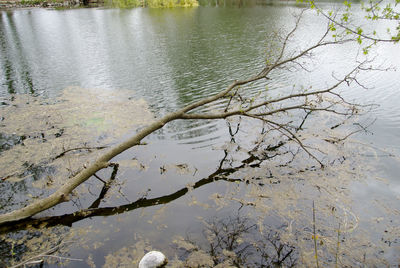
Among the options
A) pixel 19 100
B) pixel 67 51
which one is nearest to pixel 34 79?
pixel 19 100

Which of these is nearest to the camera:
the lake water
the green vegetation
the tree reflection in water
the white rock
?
the white rock

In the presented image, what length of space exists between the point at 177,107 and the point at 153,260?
20.5 ft

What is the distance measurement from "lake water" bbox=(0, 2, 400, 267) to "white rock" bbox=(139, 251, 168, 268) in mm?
303

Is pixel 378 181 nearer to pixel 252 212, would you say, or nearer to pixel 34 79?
pixel 252 212

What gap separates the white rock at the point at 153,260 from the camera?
3614 mm

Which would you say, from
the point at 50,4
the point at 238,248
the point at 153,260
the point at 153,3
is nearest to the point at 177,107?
the point at 238,248

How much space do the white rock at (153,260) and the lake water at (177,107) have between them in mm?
303

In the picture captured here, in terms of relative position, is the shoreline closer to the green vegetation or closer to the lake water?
the green vegetation

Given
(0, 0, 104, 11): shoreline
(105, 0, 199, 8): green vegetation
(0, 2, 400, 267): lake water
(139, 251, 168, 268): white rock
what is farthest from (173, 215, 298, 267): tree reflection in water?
(0, 0, 104, 11): shoreline

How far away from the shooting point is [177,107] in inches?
367

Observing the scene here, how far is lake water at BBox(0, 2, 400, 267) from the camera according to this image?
14.2 feet

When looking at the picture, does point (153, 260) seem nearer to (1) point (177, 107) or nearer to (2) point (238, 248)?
(2) point (238, 248)

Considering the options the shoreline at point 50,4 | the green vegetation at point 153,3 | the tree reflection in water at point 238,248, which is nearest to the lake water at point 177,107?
the tree reflection in water at point 238,248

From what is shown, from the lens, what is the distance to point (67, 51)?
1616cm
